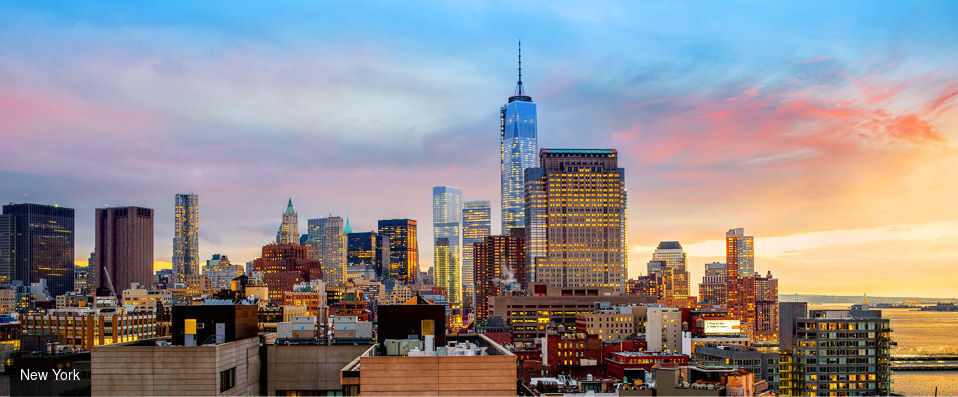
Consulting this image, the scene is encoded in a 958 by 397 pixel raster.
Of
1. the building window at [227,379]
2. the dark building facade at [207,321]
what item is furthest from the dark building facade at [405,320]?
the building window at [227,379]

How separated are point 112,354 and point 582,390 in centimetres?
8657

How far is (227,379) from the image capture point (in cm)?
4400

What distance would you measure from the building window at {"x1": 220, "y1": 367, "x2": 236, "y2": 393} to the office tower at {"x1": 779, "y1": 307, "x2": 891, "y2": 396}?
108 m

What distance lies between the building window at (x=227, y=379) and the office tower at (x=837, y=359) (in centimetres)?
10783

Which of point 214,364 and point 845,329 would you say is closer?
point 214,364

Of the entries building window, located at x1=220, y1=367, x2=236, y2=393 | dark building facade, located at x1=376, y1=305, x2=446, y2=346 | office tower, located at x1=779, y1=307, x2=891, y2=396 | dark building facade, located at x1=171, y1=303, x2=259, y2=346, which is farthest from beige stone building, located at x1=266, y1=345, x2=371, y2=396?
office tower, located at x1=779, y1=307, x2=891, y2=396

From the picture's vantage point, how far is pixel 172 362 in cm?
4181

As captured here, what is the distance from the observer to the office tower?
441 feet

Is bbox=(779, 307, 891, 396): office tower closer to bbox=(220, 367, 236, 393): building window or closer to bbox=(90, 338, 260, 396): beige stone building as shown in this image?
bbox=(220, 367, 236, 393): building window

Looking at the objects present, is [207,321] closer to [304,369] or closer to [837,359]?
[304,369]

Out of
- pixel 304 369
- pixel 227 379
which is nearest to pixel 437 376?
pixel 227 379

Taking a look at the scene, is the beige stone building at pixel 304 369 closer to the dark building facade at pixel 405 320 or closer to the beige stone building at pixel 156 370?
the dark building facade at pixel 405 320

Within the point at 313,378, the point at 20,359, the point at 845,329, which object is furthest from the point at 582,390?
the point at 313,378

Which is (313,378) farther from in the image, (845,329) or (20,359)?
(845,329)
